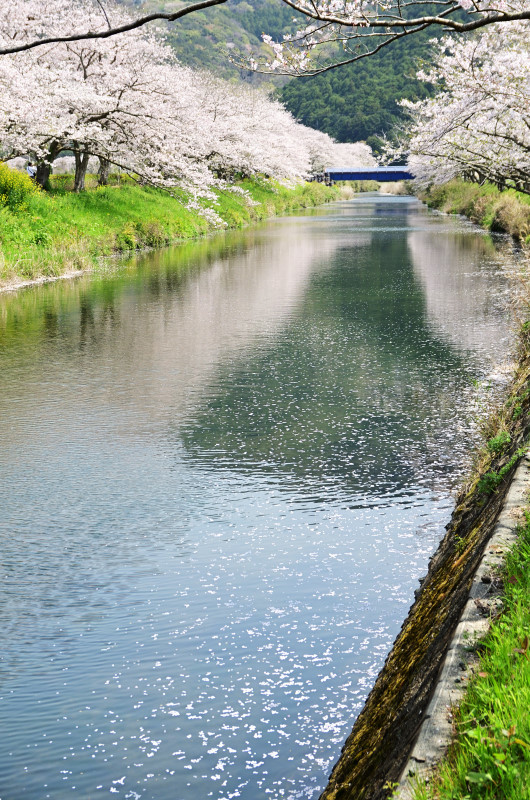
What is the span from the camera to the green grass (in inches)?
102

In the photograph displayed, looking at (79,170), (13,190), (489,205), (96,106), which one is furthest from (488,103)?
(489,205)

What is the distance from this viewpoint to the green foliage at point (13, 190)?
26458 mm

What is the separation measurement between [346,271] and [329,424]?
16411mm

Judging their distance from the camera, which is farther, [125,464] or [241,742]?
[125,464]

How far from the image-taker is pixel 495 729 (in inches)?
108

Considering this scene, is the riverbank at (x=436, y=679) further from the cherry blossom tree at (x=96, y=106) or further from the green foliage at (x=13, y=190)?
the cherry blossom tree at (x=96, y=106)

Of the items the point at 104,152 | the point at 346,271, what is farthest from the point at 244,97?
the point at 346,271

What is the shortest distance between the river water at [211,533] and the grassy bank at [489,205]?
8.27 meters

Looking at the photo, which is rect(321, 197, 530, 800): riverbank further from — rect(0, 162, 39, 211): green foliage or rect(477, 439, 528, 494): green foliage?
rect(0, 162, 39, 211): green foliage

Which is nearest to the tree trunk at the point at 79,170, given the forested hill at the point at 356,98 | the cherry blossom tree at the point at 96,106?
the cherry blossom tree at the point at 96,106

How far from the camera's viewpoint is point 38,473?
8.72m

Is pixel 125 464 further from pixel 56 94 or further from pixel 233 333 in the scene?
pixel 56 94

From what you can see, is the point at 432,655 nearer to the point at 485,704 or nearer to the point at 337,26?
the point at 485,704

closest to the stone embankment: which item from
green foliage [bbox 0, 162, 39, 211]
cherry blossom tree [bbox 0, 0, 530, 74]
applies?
cherry blossom tree [bbox 0, 0, 530, 74]
